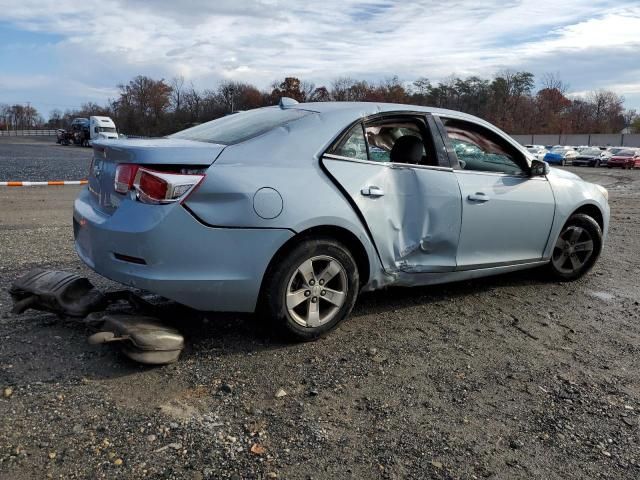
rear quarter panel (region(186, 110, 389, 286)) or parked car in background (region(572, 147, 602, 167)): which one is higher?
parked car in background (region(572, 147, 602, 167))

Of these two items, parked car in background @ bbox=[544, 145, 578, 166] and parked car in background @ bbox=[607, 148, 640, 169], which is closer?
parked car in background @ bbox=[607, 148, 640, 169]

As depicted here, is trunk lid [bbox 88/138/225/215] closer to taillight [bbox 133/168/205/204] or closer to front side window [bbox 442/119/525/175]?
taillight [bbox 133/168/205/204]

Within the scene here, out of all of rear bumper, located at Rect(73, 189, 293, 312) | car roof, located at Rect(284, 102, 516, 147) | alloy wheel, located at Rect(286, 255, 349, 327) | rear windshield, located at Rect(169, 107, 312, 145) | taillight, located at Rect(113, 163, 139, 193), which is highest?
car roof, located at Rect(284, 102, 516, 147)

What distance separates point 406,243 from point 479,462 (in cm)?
184

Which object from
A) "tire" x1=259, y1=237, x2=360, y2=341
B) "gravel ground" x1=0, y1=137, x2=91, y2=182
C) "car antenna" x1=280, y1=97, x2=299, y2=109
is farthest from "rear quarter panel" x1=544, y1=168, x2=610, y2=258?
"gravel ground" x1=0, y1=137, x2=91, y2=182

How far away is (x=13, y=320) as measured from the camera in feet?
12.7

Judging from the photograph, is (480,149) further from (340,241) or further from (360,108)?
(340,241)

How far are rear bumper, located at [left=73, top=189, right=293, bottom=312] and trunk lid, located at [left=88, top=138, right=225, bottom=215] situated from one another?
0.19 m

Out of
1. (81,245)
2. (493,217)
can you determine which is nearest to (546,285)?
(493,217)

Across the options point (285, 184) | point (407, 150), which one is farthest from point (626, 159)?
point (285, 184)

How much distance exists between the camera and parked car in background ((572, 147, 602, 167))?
45406 mm

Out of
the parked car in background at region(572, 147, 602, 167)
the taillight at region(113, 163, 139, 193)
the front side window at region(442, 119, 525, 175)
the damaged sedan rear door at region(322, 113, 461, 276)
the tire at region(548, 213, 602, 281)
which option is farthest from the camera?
the parked car in background at region(572, 147, 602, 167)

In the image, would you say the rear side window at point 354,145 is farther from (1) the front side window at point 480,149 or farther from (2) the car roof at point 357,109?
(1) the front side window at point 480,149

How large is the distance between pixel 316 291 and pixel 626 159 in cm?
4514
